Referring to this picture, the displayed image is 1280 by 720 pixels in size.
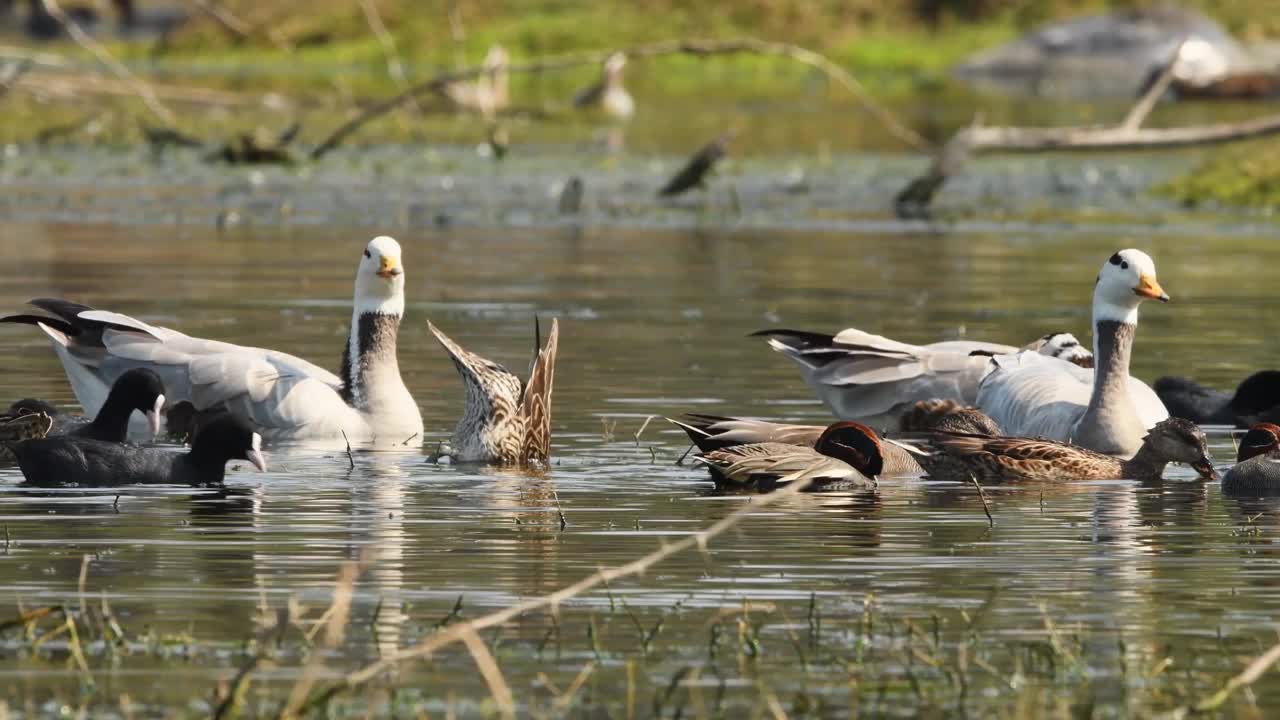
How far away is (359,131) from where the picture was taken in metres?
42.4

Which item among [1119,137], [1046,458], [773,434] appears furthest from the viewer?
[1119,137]

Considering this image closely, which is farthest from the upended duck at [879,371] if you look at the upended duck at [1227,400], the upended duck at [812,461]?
the upended duck at [812,461]

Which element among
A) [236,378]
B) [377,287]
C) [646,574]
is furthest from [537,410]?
[646,574]

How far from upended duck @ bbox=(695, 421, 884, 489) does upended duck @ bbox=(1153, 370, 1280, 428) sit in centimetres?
299

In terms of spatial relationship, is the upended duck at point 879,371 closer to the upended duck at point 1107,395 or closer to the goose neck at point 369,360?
the upended duck at point 1107,395

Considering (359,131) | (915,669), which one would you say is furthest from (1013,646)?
(359,131)

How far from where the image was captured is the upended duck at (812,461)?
11.9 m

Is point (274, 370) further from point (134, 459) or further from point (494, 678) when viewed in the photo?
point (494, 678)

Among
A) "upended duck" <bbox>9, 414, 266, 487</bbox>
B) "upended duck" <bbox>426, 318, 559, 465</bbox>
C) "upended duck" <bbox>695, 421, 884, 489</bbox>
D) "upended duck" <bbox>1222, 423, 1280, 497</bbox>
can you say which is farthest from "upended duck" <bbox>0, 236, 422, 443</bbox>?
"upended duck" <bbox>1222, 423, 1280, 497</bbox>

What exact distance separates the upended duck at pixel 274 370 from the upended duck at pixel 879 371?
7.05 feet

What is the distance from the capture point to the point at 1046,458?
1258 centimetres

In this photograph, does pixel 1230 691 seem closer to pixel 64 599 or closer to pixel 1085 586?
pixel 1085 586

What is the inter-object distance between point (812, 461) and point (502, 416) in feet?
5.42

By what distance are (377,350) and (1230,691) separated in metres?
7.54
